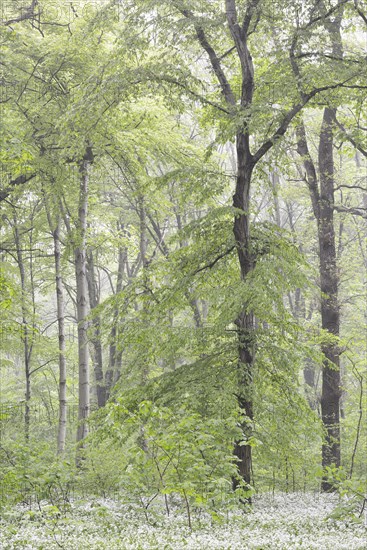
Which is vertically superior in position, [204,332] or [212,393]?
[204,332]

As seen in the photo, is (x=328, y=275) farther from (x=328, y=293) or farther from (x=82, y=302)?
(x=82, y=302)

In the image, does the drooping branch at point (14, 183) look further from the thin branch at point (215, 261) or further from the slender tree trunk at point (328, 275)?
the slender tree trunk at point (328, 275)

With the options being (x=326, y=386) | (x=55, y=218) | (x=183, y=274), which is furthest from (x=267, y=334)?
(x=55, y=218)

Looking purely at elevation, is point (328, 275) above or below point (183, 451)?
→ above

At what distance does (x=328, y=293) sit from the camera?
10.6 meters

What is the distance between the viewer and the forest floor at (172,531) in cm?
420

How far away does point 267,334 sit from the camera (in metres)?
6.64

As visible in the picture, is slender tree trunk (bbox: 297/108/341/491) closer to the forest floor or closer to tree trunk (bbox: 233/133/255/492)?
tree trunk (bbox: 233/133/255/492)

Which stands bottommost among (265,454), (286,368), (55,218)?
(265,454)

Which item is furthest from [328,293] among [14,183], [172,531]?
[172,531]

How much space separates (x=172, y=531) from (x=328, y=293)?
681cm

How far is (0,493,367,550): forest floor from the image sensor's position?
420 centimetres

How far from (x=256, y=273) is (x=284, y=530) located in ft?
9.19

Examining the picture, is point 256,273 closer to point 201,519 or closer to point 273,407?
point 273,407
